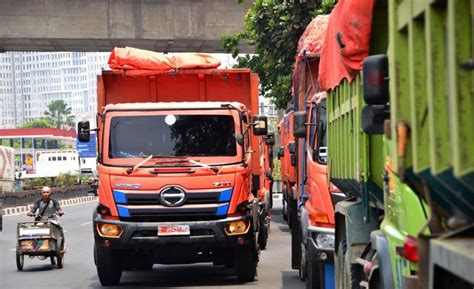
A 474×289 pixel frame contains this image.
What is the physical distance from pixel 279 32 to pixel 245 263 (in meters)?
13.1

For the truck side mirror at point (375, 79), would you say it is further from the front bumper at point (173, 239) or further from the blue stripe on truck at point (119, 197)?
the blue stripe on truck at point (119, 197)

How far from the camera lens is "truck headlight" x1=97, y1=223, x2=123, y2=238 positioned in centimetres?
1410

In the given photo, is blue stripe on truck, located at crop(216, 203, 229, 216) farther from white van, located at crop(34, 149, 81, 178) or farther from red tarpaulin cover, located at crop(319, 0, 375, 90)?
white van, located at crop(34, 149, 81, 178)

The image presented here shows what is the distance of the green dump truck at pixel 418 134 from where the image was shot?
13.3 ft

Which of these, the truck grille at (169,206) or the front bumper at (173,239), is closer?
the front bumper at (173,239)

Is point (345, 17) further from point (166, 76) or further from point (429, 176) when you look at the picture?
point (166, 76)

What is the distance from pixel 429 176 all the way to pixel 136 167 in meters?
9.85

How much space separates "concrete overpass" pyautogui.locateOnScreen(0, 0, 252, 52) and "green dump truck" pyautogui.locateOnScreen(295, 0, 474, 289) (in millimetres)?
23543

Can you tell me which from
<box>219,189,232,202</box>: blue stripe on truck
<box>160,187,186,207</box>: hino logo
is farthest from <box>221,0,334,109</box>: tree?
<box>160,187,186,207</box>: hino logo

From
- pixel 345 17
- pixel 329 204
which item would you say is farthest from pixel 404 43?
pixel 329 204

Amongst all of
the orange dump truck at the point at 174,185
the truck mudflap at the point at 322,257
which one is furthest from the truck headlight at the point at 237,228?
the truck mudflap at the point at 322,257

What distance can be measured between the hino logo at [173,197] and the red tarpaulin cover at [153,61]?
7.53 ft

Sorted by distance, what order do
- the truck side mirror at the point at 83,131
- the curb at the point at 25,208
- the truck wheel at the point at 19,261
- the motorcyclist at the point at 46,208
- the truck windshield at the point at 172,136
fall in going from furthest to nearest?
the curb at the point at 25,208 < the motorcyclist at the point at 46,208 < the truck wheel at the point at 19,261 < the truck side mirror at the point at 83,131 < the truck windshield at the point at 172,136

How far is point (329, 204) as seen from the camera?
37.5ft
